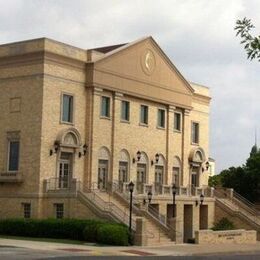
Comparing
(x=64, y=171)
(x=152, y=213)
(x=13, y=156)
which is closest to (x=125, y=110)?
(x=64, y=171)

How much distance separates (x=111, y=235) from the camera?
3631cm

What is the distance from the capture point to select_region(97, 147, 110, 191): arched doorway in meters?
47.2

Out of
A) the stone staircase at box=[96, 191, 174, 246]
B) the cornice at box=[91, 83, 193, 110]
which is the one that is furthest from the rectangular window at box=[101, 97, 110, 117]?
the stone staircase at box=[96, 191, 174, 246]

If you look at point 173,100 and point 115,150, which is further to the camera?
point 173,100

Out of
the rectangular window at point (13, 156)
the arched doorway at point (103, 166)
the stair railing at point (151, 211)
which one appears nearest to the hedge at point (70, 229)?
the stair railing at point (151, 211)

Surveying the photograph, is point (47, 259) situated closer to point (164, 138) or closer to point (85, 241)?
point (85, 241)

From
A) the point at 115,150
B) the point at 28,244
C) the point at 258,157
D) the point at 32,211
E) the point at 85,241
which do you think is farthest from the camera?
the point at 258,157

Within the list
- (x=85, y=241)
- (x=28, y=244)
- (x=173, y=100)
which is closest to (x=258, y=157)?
(x=173, y=100)

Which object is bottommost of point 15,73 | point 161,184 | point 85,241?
point 85,241

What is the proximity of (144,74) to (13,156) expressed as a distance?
1313cm

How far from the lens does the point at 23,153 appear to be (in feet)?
144

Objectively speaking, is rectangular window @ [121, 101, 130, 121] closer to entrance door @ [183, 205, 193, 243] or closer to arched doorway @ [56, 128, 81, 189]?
arched doorway @ [56, 128, 81, 189]

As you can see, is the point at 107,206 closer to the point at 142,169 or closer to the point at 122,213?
the point at 122,213

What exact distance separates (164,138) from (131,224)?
55.3 ft
